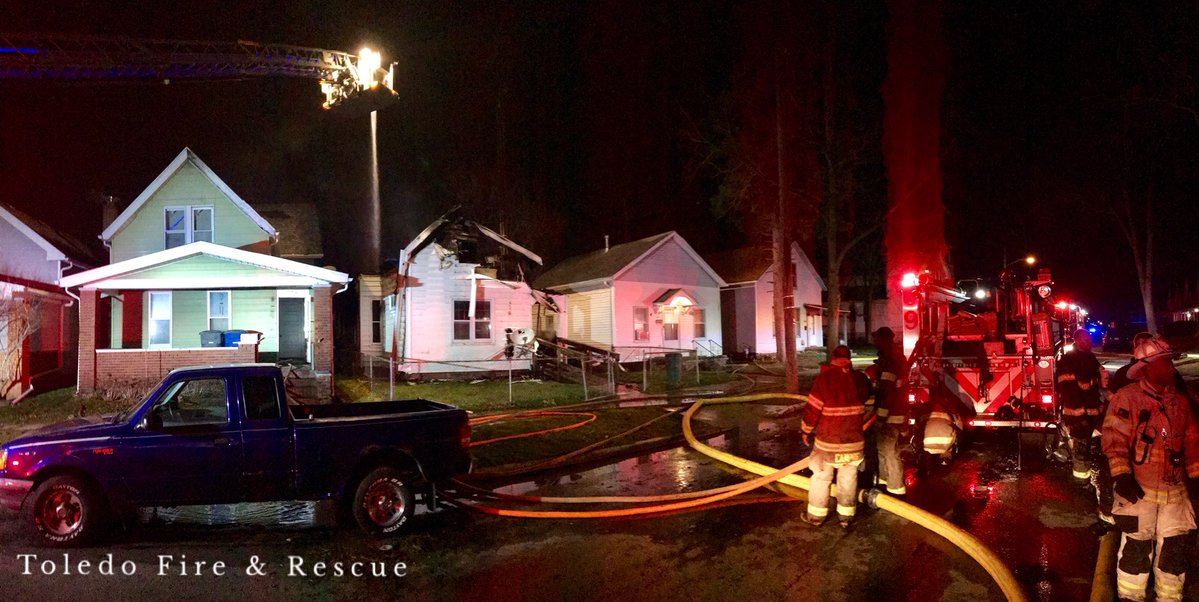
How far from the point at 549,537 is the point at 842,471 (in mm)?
2945

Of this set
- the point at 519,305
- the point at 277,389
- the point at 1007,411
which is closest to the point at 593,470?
the point at 277,389

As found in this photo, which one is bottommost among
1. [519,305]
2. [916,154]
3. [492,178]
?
[519,305]

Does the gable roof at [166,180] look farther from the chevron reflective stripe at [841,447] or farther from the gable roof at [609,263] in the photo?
the chevron reflective stripe at [841,447]

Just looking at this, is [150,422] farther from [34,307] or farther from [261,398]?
[34,307]

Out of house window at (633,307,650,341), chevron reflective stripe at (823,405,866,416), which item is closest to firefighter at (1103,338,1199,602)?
chevron reflective stripe at (823,405,866,416)

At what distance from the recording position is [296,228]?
2347cm

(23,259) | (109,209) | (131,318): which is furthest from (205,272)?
(109,209)

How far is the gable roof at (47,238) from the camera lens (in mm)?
20500

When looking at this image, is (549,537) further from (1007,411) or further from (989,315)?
(989,315)

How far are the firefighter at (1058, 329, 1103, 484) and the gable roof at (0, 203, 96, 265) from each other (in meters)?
25.7

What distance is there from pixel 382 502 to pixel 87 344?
13.9 meters

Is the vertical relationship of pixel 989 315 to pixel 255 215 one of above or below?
below

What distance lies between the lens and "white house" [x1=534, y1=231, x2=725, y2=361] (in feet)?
86.1

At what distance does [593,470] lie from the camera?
31.5 ft
